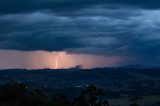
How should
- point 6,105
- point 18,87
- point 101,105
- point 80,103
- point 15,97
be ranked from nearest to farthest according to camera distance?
point 6,105
point 15,97
point 18,87
point 80,103
point 101,105

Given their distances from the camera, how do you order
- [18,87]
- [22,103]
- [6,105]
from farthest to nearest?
[18,87]
[22,103]
[6,105]

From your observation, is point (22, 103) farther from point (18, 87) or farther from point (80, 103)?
point (80, 103)

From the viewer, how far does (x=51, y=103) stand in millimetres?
106188

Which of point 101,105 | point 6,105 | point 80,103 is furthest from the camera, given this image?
point 101,105

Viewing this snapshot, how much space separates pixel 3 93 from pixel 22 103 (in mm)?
8776

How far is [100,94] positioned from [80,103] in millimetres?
14421

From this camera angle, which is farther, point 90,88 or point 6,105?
point 90,88

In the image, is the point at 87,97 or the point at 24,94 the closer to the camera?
the point at 24,94

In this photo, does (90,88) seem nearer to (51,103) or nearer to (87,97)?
(87,97)

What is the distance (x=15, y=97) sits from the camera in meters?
106

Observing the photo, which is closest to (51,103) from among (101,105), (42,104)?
(42,104)

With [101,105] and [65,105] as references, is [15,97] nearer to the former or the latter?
[65,105]

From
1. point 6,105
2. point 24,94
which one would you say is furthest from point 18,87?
point 6,105

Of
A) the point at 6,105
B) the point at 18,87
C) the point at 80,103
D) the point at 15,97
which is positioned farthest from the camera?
the point at 80,103
